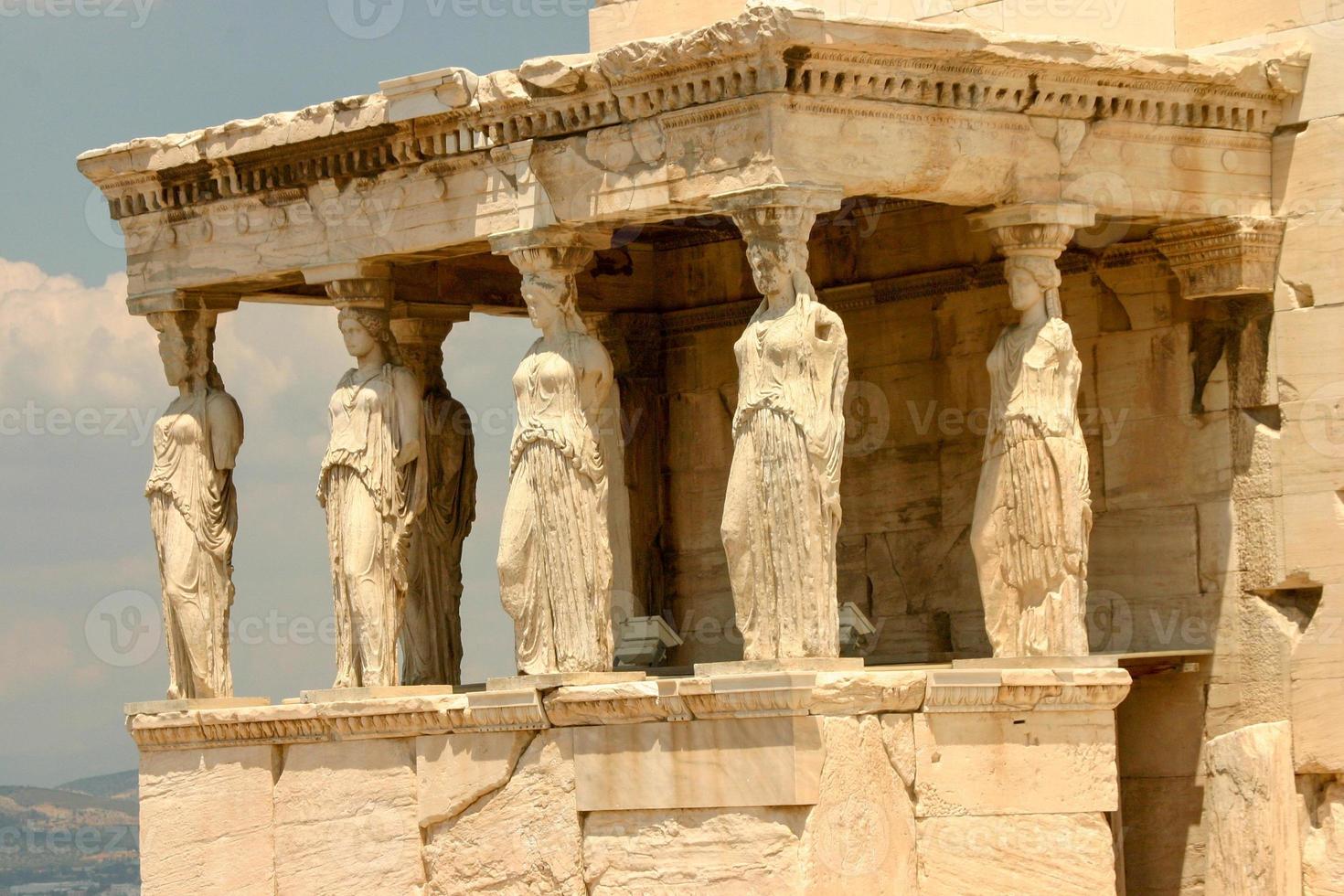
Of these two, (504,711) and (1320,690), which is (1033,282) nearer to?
(1320,690)

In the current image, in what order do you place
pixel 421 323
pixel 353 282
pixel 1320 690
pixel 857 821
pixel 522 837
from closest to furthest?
pixel 857 821 → pixel 522 837 → pixel 1320 690 → pixel 353 282 → pixel 421 323

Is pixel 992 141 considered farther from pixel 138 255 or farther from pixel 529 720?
pixel 138 255

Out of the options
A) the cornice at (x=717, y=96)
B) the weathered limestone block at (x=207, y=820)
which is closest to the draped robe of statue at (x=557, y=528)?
the cornice at (x=717, y=96)

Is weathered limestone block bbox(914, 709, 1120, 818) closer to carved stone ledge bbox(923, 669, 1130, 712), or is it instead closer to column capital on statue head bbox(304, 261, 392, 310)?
carved stone ledge bbox(923, 669, 1130, 712)

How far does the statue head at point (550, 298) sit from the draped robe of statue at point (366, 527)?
121 cm

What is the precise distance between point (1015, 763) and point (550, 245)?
317 cm

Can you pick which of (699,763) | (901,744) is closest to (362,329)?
(699,763)

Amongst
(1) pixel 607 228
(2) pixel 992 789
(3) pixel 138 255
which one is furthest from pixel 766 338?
(3) pixel 138 255

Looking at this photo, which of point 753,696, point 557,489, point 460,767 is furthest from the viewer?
point 460,767

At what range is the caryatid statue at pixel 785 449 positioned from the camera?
14703mm

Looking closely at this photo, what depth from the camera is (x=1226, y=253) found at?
16.4 metres

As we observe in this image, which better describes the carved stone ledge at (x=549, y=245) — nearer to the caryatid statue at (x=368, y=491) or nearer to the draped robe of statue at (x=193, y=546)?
the caryatid statue at (x=368, y=491)

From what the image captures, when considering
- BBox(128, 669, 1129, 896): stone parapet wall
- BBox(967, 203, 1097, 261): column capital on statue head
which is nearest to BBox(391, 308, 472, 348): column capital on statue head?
BBox(128, 669, 1129, 896): stone parapet wall

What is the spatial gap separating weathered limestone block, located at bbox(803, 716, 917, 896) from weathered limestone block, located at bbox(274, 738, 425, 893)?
95.0 inches
